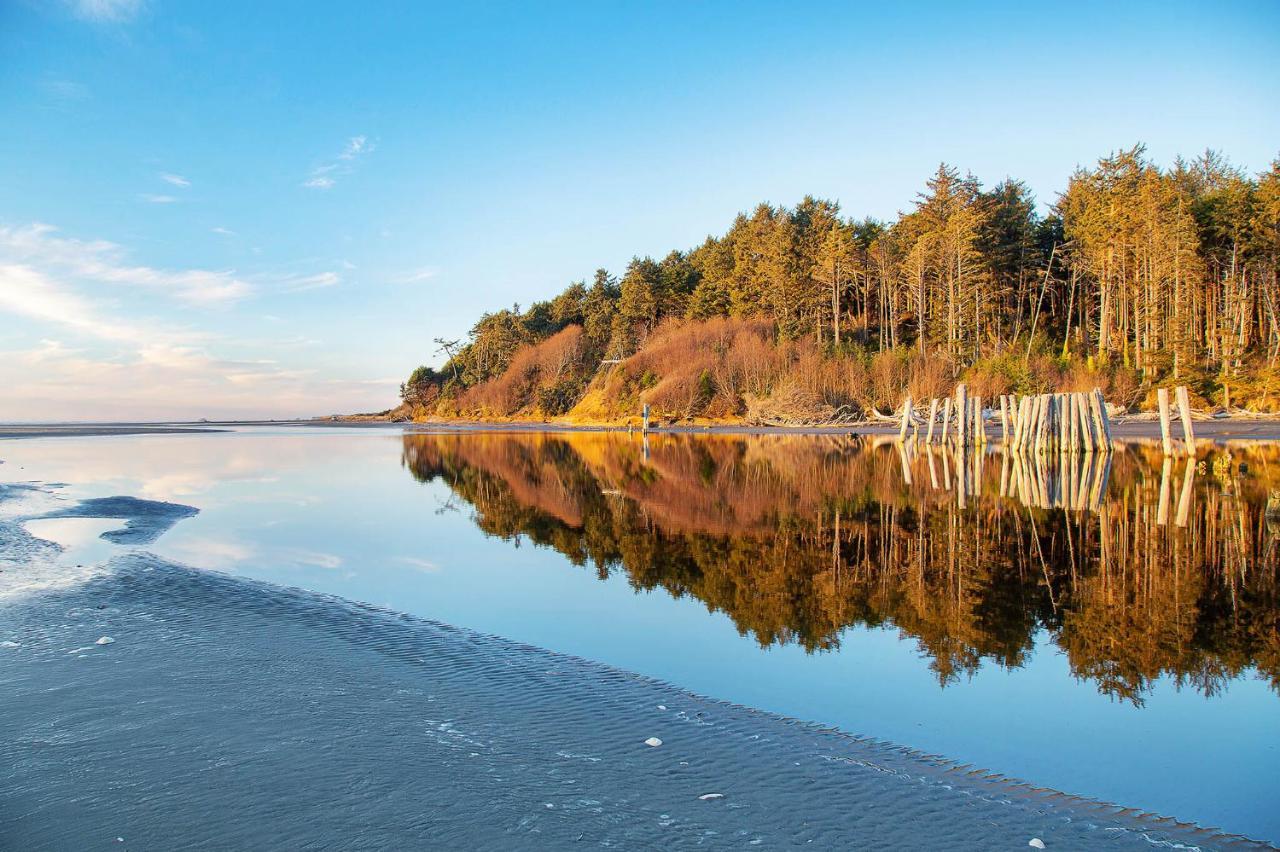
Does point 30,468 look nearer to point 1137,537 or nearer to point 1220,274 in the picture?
point 1137,537

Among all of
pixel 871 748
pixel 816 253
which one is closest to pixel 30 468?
pixel 871 748

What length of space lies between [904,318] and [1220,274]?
64.0 ft

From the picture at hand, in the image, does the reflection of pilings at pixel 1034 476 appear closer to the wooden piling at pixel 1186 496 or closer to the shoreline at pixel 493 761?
the wooden piling at pixel 1186 496

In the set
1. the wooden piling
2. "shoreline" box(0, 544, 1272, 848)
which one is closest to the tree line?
the wooden piling

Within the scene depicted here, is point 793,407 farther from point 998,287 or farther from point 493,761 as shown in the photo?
point 493,761

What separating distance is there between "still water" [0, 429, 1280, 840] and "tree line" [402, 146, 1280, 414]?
28235 mm

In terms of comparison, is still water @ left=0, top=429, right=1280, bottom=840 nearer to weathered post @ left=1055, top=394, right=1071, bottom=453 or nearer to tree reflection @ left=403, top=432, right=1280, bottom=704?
tree reflection @ left=403, top=432, right=1280, bottom=704

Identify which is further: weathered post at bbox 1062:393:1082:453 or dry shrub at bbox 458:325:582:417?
dry shrub at bbox 458:325:582:417

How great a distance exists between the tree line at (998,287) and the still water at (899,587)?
28.2 metres

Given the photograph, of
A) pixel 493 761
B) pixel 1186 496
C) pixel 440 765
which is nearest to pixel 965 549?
pixel 1186 496

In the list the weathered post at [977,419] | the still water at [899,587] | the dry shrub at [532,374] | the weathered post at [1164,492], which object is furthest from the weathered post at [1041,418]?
the dry shrub at [532,374]

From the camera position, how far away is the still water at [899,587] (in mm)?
4852

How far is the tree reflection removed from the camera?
6.71 metres

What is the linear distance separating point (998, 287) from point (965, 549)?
51.1 metres
